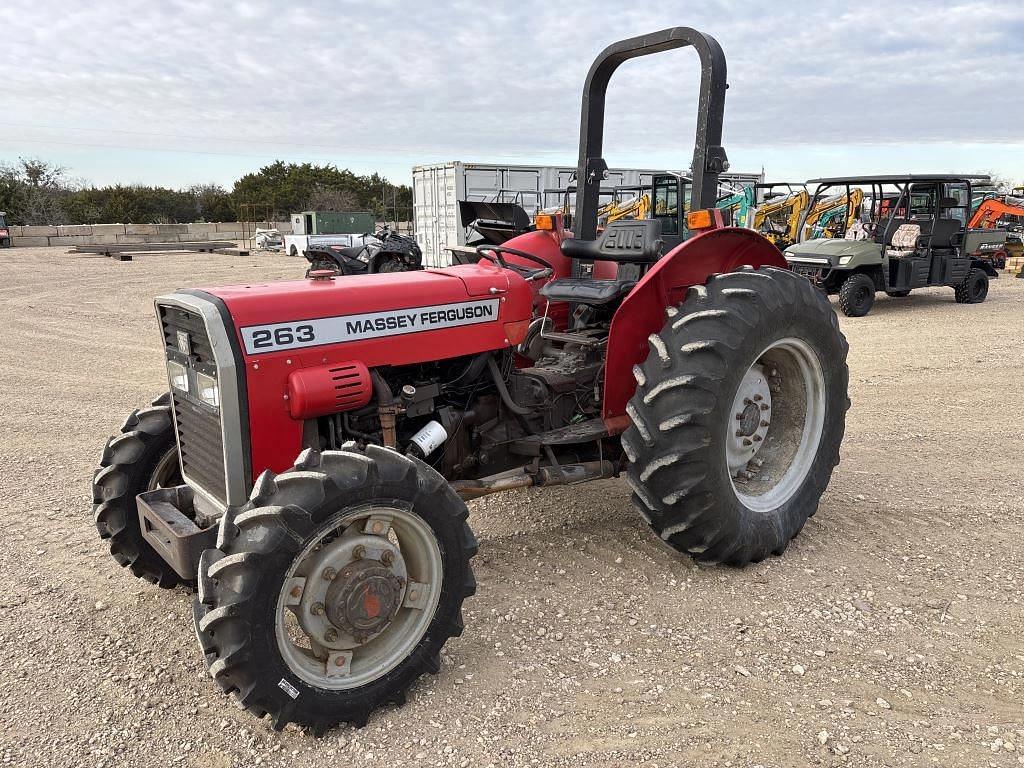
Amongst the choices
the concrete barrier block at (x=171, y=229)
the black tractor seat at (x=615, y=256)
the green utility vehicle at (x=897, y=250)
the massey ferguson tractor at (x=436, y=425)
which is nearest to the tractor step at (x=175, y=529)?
the massey ferguson tractor at (x=436, y=425)

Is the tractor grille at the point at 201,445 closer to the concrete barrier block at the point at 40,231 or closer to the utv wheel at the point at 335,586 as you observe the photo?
the utv wheel at the point at 335,586

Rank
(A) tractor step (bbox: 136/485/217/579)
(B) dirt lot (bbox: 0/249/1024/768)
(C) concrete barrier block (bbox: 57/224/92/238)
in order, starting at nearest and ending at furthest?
(B) dirt lot (bbox: 0/249/1024/768) → (A) tractor step (bbox: 136/485/217/579) → (C) concrete barrier block (bbox: 57/224/92/238)

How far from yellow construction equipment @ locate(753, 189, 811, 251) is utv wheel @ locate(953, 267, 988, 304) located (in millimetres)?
3350

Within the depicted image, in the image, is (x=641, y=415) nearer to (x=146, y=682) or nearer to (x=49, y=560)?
(x=146, y=682)

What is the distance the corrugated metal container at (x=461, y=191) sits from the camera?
1945 centimetres

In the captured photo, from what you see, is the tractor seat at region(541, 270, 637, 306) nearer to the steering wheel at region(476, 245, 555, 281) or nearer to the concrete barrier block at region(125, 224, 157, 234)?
the steering wheel at region(476, 245, 555, 281)

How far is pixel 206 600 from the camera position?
2.46 m

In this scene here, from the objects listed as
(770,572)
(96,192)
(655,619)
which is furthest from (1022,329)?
(96,192)

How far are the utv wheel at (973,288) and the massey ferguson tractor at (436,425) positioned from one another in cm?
1163

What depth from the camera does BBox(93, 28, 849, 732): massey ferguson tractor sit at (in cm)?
260

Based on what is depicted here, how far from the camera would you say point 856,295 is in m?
12.4

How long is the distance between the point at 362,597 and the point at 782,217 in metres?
18.8

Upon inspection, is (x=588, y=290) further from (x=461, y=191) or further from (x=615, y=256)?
(x=461, y=191)

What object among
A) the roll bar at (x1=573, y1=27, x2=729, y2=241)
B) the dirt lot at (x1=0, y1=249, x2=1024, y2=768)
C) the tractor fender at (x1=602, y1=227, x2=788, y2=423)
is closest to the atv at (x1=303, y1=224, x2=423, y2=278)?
the dirt lot at (x1=0, y1=249, x2=1024, y2=768)
